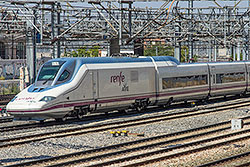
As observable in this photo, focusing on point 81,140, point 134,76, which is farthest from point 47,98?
point 134,76

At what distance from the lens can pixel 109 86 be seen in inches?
790

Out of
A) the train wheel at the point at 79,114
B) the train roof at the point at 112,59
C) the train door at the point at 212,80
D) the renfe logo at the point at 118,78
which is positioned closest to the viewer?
the train wheel at the point at 79,114

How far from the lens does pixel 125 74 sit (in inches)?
819

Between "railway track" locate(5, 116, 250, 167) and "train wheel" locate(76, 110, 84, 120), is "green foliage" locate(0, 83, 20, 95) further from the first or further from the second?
"railway track" locate(5, 116, 250, 167)

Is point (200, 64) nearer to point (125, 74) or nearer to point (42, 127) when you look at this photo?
point (125, 74)

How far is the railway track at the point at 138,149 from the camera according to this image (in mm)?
12039

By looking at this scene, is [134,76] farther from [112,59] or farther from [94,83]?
[94,83]

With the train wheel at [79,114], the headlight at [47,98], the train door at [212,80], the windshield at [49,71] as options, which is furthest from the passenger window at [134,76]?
the train door at [212,80]

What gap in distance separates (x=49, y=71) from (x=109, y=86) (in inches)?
114

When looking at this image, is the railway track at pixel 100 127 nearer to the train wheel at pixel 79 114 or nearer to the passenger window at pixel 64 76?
the train wheel at pixel 79 114

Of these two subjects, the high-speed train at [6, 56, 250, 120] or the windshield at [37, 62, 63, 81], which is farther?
the windshield at [37, 62, 63, 81]

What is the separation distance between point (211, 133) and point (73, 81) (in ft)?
20.1

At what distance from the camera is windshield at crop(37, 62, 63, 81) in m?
18.6

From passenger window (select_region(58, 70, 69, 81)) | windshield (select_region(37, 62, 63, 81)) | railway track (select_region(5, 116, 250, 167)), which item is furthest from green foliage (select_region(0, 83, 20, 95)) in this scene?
railway track (select_region(5, 116, 250, 167))
